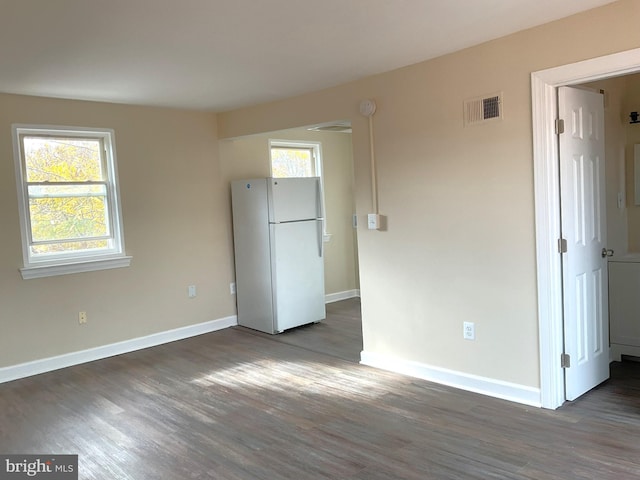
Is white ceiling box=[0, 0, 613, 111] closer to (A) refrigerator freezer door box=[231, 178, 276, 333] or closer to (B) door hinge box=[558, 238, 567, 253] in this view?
(B) door hinge box=[558, 238, 567, 253]

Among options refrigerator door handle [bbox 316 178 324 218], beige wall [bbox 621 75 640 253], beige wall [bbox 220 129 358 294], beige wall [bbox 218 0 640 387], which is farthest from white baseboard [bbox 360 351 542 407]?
beige wall [bbox 220 129 358 294]

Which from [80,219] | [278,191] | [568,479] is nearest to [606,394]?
[568,479]

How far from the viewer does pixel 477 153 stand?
135 inches

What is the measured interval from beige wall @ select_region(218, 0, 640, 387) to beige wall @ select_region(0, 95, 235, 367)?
184 cm

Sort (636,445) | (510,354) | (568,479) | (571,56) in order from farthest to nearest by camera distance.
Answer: (510,354), (571,56), (636,445), (568,479)

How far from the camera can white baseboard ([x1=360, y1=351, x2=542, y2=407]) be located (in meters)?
3.32

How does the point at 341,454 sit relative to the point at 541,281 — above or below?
below

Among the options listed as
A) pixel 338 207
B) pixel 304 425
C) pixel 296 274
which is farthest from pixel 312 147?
pixel 304 425

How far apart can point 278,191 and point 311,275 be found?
3.20 feet

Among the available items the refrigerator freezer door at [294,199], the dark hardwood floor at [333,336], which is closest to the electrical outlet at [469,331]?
the dark hardwood floor at [333,336]

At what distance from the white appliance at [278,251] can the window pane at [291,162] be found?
2.97ft

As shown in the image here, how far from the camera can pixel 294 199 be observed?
17.7 ft

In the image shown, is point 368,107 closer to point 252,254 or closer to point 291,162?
point 252,254

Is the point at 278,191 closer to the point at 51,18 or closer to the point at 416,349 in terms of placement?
the point at 416,349
